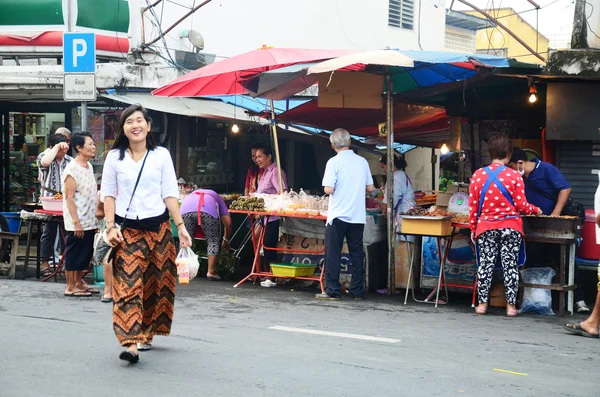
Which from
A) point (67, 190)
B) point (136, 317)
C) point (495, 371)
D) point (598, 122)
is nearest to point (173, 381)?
point (136, 317)

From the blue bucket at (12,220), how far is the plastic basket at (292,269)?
393 centimetres

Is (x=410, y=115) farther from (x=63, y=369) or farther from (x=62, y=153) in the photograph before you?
(x=63, y=369)

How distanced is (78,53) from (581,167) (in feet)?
23.5

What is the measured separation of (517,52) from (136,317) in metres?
Result: 31.8

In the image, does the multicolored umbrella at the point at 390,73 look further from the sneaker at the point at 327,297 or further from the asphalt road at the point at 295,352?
the asphalt road at the point at 295,352

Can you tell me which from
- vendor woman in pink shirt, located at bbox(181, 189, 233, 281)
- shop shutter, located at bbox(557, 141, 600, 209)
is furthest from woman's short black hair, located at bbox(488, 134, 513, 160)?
vendor woman in pink shirt, located at bbox(181, 189, 233, 281)

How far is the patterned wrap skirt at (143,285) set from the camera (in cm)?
642

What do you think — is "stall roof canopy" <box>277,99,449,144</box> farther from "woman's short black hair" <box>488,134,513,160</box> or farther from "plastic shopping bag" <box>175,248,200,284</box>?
"plastic shopping bag" <box>175,248,200,284</box>

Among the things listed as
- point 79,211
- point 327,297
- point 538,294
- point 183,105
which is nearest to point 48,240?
point 79,211

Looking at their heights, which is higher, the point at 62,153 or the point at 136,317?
the point at 62,153

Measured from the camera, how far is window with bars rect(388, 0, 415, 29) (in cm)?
2362

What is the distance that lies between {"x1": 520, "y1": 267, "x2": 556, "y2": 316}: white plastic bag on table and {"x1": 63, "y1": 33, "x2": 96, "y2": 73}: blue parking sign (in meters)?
6.61

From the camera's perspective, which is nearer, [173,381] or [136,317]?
[173,381]

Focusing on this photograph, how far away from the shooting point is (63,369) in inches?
246
